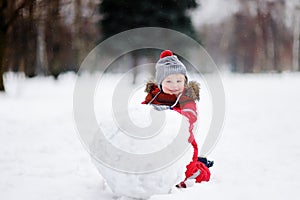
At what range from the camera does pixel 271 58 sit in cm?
4206

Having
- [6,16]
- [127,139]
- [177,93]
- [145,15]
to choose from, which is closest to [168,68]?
[177,93]

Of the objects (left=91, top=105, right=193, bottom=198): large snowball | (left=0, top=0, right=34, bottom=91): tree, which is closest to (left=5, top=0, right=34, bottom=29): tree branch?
(left=0, top=0, right=34, bottom=91): tree

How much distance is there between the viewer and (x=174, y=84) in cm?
377

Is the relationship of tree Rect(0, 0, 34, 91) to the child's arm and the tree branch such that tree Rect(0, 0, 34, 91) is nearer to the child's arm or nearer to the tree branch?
the tree branch

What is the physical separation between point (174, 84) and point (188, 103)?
0.87ft

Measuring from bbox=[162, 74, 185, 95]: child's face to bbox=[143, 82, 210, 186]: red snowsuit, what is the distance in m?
0.11

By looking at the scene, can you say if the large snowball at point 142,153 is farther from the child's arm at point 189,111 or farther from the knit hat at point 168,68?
the knit hat at point 168,68

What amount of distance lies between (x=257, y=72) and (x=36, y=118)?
1628 inches

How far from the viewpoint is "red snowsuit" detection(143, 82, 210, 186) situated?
3785 mm

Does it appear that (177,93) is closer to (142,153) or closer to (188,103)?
(188,103)

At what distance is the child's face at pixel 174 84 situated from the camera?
3750 millimetres

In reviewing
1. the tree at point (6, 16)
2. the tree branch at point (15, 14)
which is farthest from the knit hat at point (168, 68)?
the tree at point (6, 16)

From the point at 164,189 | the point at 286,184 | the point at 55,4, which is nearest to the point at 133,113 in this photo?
the point at 164,189

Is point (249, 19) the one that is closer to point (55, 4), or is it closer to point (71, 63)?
point (71, 63)
